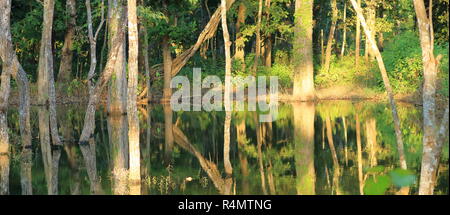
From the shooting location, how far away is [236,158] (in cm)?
2017

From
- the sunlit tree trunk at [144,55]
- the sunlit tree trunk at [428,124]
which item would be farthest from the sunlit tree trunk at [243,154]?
the sunlit tree trunk at [144,55]

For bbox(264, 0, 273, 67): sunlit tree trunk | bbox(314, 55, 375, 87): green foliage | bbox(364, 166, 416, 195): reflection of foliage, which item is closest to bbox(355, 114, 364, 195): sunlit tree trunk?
bbox(364, 166, 416, 195): reflection of foliage

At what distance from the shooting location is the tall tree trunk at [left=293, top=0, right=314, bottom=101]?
40906mm

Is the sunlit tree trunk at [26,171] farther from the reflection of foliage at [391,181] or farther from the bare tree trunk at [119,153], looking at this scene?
the reflection of foliage at [391,181]

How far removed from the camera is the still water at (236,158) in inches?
603

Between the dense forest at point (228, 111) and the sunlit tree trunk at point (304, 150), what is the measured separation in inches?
2.1

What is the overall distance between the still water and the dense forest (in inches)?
2.2

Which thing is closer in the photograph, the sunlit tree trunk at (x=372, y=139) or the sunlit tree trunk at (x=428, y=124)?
the sunlit tree trunk at (x=428, y=124)

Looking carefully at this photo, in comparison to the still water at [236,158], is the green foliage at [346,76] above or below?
above

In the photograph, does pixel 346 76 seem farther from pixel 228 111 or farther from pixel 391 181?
pixel 391 181

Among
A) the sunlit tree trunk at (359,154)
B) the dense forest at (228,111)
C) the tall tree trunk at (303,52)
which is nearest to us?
the sunlit tree trunk at (359,154)

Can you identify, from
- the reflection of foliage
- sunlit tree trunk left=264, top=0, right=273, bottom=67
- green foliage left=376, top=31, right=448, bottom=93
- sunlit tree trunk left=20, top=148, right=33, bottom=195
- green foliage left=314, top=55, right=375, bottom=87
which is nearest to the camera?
the reflection of foliage

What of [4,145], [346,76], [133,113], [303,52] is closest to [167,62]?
[303,52]

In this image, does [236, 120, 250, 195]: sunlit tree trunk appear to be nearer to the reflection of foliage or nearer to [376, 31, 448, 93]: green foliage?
the reflection of foliage
